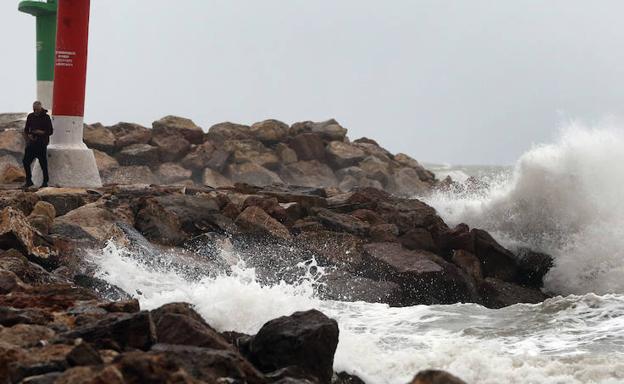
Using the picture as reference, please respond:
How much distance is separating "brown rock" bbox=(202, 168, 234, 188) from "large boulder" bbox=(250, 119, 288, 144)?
2326 millimetres

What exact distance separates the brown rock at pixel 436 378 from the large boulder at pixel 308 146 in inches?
681

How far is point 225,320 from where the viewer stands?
670 cm

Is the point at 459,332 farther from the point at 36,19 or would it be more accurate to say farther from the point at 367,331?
the point at 36,19

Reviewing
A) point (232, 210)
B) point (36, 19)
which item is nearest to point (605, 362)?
point (232, 210)

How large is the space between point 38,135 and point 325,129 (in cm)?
1174

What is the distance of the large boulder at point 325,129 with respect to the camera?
892 inches

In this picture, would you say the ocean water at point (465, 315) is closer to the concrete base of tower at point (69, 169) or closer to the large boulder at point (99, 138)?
the concrete base of tower at point (69, 169)

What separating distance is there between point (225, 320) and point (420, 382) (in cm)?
271

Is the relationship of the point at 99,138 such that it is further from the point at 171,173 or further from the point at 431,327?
the point at 431,327

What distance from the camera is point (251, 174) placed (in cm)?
1994

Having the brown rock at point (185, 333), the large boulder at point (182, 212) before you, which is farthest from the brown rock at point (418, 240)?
the brown rock at point (185, 333)

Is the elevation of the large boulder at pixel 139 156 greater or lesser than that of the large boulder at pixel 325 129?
lesser

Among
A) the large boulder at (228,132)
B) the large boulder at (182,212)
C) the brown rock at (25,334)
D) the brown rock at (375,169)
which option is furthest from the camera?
the brown rock at (375,169)

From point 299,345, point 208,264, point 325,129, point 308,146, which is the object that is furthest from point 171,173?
point 299,345
